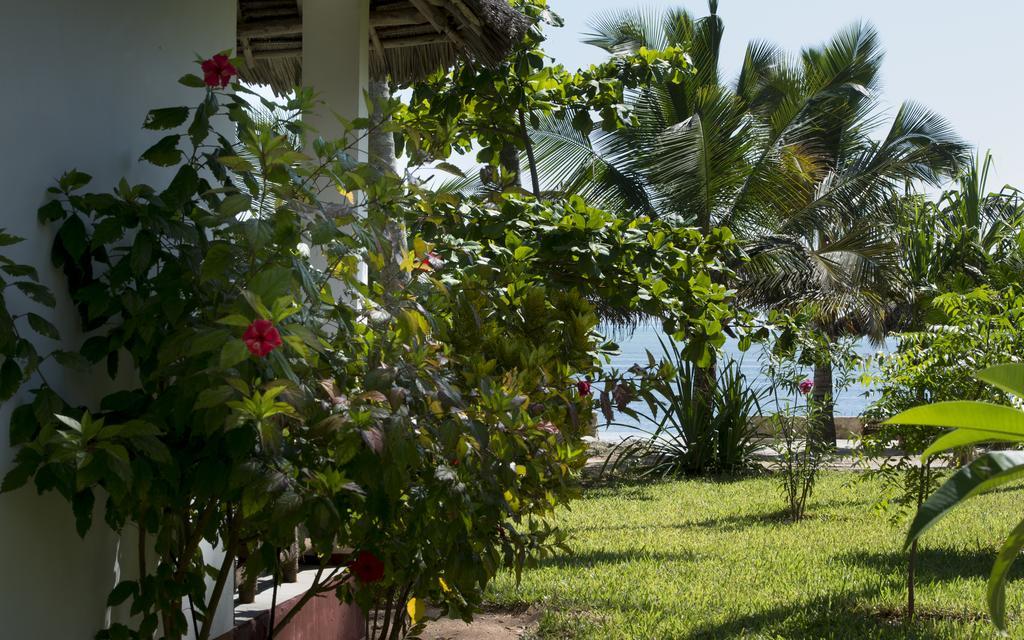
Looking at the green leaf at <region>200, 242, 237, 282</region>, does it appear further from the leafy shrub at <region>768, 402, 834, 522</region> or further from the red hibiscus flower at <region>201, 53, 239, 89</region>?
the leafy shrub at <region>768, 402, 834, 522</region>

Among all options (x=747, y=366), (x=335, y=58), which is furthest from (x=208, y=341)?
(x=747, y=366)

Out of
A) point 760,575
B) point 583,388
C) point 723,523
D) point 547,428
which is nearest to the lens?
point 547,428

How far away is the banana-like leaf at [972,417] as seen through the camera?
2.12 meters

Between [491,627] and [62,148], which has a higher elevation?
[62,148]

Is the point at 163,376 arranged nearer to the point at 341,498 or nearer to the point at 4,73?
the point at 341,498

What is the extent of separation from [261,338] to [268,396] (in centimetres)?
14

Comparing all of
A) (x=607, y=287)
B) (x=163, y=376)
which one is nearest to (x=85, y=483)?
(x=163, y=376)

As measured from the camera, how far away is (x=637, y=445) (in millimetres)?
12547

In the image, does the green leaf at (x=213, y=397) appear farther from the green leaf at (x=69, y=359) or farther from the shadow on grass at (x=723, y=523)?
the shadow on grass at (x=723, y=523)

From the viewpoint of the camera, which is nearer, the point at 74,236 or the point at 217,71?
the point at 74,236

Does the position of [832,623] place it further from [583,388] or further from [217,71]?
[217,71]

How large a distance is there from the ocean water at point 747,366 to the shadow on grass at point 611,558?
0.88 metres

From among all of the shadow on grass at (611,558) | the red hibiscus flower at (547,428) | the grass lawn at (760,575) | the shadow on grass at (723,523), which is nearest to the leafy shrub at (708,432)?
the grass lawn at (760,575)

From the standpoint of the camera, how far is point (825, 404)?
8.80 meters
